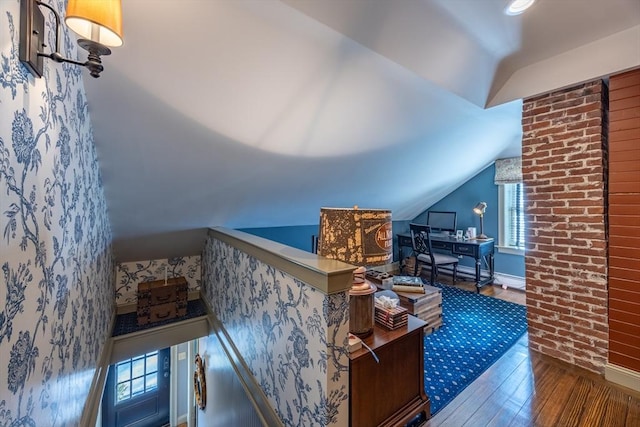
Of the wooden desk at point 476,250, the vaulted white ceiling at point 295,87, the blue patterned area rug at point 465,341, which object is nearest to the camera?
the vaulted white ceiling at point 295,87

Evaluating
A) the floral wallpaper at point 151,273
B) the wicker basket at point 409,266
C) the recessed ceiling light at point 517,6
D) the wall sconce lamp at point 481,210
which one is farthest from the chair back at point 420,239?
the floral wallpaper at point 151,273

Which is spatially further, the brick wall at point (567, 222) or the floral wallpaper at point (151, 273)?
the floral wallpaper at point (151, 273)

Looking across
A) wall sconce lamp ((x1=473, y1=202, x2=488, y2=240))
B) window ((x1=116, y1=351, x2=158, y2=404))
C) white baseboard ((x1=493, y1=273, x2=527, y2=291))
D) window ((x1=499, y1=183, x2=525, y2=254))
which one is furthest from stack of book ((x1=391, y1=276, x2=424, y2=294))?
window ((x1=116, y1=351, x2=158, y2=404))

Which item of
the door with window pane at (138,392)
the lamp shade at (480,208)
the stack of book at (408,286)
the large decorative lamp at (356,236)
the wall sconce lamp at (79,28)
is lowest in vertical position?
the door with window pane at (138,392)

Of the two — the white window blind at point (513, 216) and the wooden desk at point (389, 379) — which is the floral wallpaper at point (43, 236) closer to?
the wooden desk at point (389, 379)

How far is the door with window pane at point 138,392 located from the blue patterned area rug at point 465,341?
439 cm

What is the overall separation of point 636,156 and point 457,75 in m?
1.30

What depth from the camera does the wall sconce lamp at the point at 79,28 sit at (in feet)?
2.29

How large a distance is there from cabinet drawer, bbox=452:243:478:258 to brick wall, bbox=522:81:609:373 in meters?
1.49

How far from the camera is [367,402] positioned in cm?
129

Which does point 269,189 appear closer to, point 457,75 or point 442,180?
point 457,75

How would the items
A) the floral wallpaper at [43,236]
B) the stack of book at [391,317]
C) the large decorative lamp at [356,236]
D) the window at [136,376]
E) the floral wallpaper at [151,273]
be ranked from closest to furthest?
the floral wallpaper at [43,236] < the large decorative lamp at [356,236] < the stack of book at [391,317] < the floral wallpaper at [151,273] < the window at [136,376]

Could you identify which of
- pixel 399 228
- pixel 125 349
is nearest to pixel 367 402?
pixel 125 349

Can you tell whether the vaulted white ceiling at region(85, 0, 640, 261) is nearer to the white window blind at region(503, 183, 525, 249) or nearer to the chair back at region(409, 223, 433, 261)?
the chair back at region(409, 223, 433, 261)
